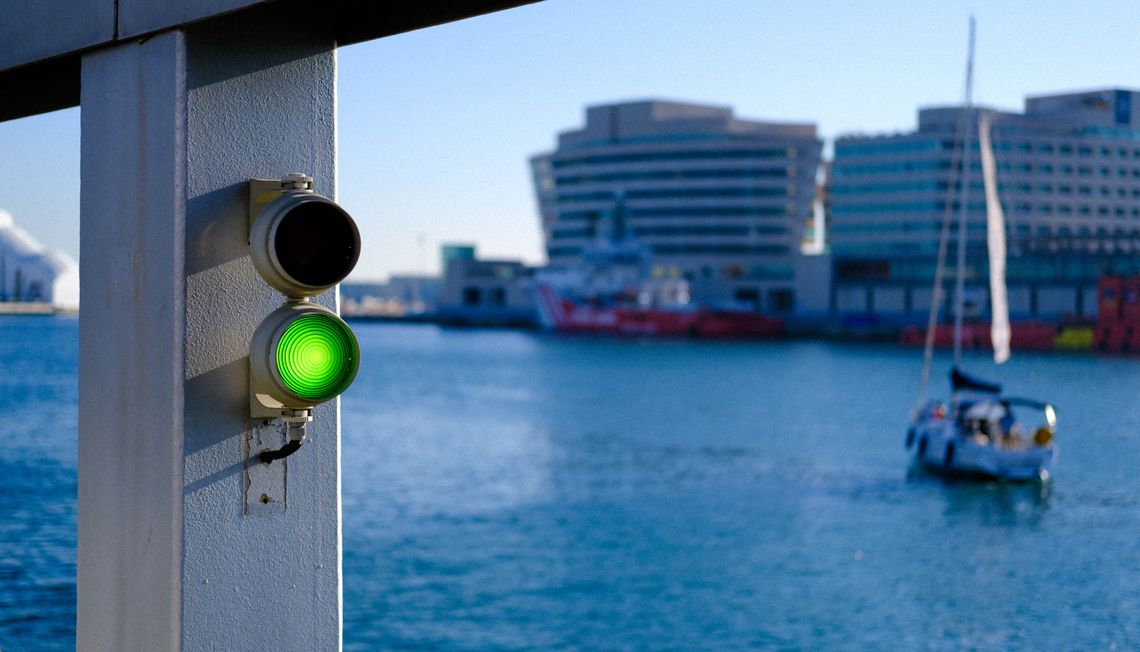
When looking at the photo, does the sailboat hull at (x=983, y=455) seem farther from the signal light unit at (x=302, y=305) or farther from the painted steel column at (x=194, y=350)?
the signal light unit at (x=302, y=305)

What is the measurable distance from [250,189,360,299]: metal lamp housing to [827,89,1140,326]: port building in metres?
139

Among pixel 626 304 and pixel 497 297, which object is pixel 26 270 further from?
pixel 497 297

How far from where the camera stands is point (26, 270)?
6.62 meters

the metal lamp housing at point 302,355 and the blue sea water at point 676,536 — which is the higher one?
the metal lamp housing at point 302,355

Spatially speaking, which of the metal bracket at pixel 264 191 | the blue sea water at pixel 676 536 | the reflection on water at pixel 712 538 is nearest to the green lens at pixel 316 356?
the metal bracket at pixel 264 191

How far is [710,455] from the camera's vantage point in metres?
43.3

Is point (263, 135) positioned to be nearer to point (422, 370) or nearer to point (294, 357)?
point (294, 357)

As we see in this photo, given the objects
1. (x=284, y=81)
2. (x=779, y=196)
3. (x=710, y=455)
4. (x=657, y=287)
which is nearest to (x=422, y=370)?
(x=710, y=455)

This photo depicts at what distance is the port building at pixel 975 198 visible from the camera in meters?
140

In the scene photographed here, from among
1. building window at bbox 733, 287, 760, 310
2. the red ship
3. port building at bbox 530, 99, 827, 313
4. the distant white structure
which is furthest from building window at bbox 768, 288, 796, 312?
the distant white structure

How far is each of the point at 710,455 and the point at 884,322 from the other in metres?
106

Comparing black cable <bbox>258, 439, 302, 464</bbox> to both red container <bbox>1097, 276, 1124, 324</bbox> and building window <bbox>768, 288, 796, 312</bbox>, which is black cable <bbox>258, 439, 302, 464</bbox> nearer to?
red container <bbox>1097, 276, 1124, 324</bbox>

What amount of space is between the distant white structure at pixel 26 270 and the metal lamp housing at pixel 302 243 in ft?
8.75

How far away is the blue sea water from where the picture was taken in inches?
766
